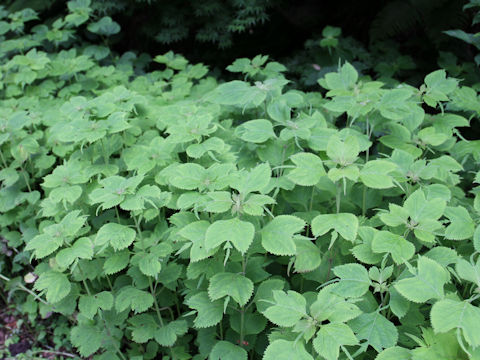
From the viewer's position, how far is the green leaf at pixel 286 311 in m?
1.28

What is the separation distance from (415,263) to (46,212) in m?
1.68

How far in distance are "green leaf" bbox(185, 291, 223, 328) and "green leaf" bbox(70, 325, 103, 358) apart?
66cm

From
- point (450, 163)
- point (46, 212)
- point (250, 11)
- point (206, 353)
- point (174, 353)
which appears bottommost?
point (174, 353)

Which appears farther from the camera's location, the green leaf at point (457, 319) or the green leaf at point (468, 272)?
the green leaf at point (468, 272)

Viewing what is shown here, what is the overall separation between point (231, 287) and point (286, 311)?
246 mm

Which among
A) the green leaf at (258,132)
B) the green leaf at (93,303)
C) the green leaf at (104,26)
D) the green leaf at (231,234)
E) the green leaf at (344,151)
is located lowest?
the green leaf at (93,303)

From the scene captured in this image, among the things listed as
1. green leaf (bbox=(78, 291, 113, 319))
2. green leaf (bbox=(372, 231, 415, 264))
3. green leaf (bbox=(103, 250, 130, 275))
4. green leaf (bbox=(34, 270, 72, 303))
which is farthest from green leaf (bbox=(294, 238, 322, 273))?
green leaf (bbox=(34, 270, 72, 303))

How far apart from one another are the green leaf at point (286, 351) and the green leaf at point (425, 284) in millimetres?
351

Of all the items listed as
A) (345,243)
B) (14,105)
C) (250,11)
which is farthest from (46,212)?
(250,11)

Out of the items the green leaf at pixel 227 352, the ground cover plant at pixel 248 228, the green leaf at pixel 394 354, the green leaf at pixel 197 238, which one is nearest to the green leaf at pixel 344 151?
the ground cover plant at pixel 248 228

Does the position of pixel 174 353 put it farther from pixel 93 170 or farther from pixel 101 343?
pixel 93 170

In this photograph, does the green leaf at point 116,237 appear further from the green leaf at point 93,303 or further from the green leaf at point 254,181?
the green leaf at point 254,181

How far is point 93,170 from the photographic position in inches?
82.7

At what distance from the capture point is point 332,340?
122 centimetres
